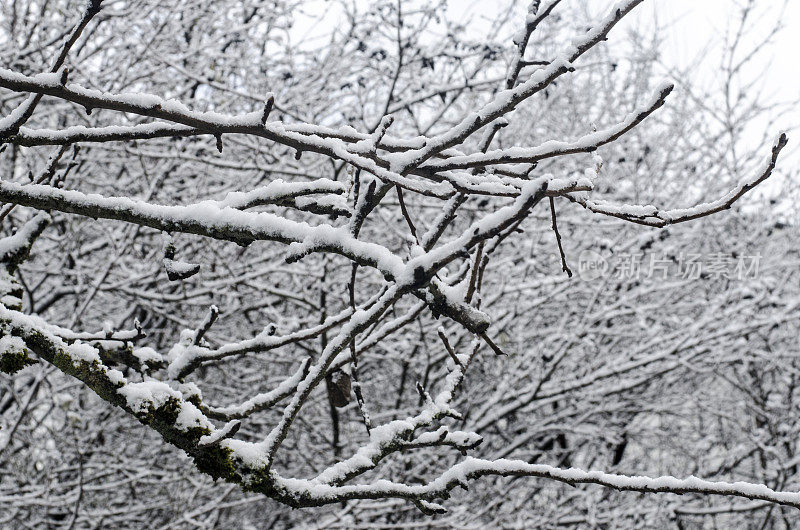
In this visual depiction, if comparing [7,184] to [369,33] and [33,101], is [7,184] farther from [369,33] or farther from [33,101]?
[369,33]

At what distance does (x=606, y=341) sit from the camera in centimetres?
655

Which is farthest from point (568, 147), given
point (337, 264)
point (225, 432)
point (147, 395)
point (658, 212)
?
point (337, 264)

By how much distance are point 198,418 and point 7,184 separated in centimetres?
60

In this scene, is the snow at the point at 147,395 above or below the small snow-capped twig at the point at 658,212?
below

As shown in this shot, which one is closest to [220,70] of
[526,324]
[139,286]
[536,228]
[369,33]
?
[369,33]

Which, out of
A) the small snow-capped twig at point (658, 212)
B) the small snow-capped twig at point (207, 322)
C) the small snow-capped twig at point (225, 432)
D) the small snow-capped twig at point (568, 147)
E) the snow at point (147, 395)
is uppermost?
the small snow-capped twig at point (568, 147)

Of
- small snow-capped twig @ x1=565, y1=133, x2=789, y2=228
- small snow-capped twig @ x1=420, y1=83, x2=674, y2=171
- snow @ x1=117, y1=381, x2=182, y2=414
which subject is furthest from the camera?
snow @ x1=117, y1=381, x2=182, y2=414

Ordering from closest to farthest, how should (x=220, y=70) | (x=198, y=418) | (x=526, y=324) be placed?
(x=198, y=418), (x=220, y=70), (x=526, y=324)

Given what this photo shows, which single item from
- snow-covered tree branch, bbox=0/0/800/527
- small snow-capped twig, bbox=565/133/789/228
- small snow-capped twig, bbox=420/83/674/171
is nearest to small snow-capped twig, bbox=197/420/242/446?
snow-covered tree branch, bbox=0/0/800/527

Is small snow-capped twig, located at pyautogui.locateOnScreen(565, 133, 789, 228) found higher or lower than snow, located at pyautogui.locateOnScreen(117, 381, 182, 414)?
higher

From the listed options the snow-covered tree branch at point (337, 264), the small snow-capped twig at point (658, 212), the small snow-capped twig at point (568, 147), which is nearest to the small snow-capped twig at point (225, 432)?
the snow-covered tree branch at point (337, 264)

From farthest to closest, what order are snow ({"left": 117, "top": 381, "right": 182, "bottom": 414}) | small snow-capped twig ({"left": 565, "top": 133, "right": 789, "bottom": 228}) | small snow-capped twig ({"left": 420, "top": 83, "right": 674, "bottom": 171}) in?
snow ({"left": 117, "top": 381, "right": 182, "bottom": 414})
small snow-capped twig ({"left": 565, "top": 133, "right": 789, "bottom": 228})
small snow-capped twig ({"left": 420, "top": 83, "right": 674, "bottom": 171})

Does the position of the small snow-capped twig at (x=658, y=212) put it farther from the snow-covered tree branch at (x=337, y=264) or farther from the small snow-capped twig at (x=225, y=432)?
the small snow-capped twig at (x=225, y=432)

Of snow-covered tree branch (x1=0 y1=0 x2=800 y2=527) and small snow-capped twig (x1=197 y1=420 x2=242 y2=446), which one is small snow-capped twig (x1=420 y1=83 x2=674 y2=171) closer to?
snow-covered tree branch (x1=0 y1=0 x2=800 y2=527)
